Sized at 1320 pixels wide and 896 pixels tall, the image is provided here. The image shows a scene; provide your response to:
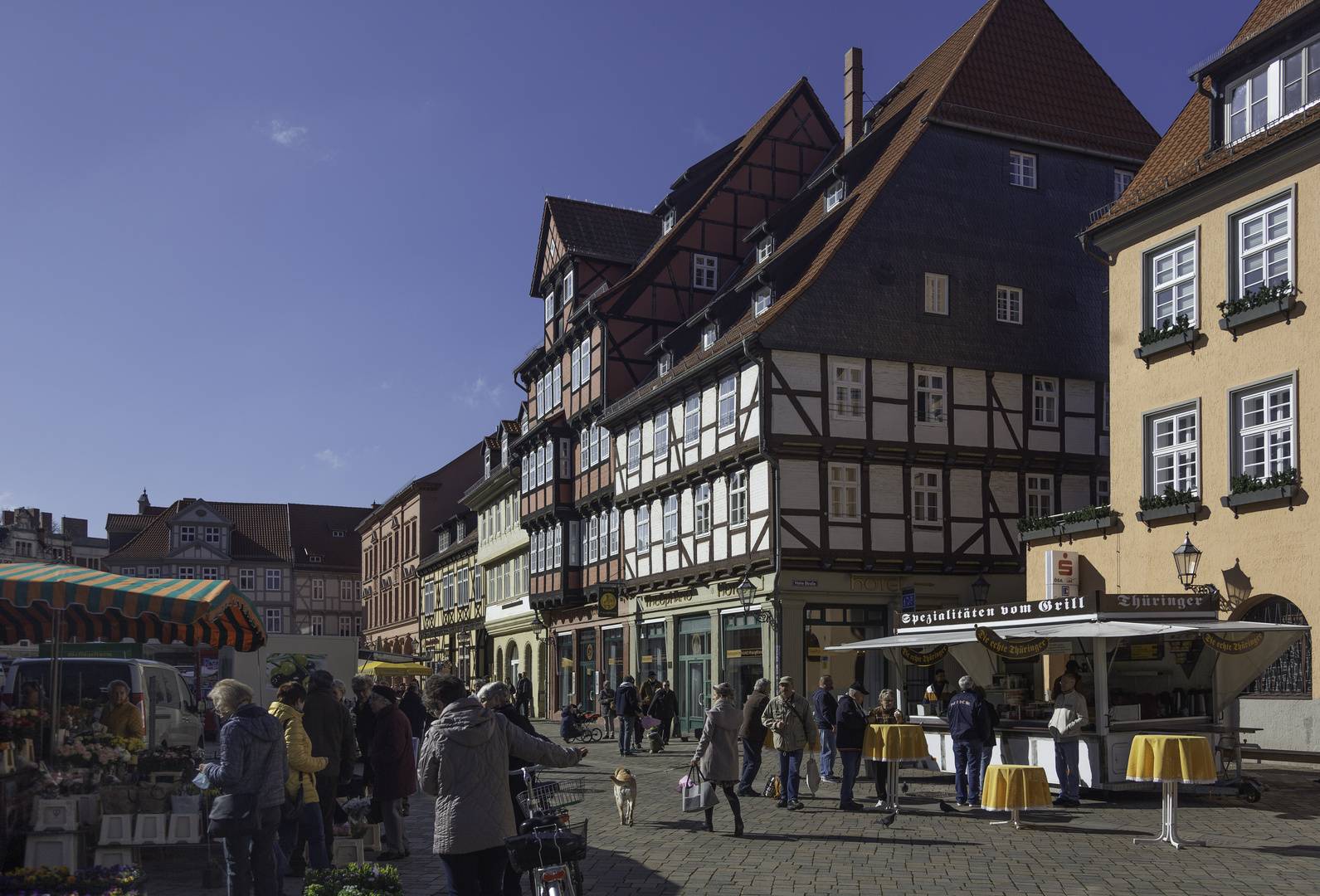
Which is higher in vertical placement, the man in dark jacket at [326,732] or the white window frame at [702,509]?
the white window frame at [702,509]

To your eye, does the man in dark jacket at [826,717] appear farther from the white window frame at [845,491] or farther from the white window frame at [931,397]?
the white window frame at [931,397]

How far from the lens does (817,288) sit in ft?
101

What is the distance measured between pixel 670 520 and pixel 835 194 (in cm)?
963

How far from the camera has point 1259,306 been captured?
20.7 metres

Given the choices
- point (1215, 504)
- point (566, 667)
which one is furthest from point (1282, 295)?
point (566, 667)

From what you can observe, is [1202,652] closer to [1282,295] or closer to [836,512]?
[1282,295]

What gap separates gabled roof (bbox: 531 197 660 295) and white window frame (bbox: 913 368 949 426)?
47.1ft

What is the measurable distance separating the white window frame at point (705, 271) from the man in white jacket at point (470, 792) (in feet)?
107

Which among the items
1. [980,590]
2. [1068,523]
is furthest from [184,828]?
[980,590]

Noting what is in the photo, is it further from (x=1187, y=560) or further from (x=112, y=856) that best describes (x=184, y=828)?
(x=1187, y=560)

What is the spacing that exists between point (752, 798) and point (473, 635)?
143 feet

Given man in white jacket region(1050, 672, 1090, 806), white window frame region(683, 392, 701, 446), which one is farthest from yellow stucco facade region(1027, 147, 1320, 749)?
white window frame region(683, 392, 701, 446)

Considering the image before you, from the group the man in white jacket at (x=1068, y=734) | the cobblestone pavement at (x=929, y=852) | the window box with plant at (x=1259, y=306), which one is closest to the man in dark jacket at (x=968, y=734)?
the cobblestone pavement at (x=929, y=852)

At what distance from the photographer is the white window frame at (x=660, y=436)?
117 ft
